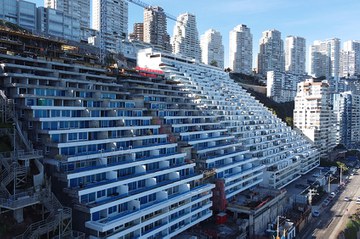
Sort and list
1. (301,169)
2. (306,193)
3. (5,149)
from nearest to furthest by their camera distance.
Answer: (5,149) < (306,193) < (301,169)

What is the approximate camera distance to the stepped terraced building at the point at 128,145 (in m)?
46.0

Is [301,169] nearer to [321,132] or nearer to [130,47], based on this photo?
[321,132]

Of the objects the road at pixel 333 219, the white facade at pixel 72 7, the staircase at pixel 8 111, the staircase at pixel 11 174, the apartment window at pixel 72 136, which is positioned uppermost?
the white facade at pixel 72 7

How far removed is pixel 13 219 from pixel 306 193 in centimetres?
8152

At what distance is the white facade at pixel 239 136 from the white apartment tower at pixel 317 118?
20.5m

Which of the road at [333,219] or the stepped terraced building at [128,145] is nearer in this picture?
the stepped terraced building at [128,145]

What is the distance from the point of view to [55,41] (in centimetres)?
7181

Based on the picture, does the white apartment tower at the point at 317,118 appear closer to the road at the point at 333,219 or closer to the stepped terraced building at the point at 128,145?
the road at the point at 333,219

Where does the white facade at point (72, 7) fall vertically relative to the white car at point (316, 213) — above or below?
above

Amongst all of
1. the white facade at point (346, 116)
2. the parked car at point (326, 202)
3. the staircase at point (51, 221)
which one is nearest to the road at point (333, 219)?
the parked car at point (326, 202)

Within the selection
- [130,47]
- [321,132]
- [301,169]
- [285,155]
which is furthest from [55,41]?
[321,132]

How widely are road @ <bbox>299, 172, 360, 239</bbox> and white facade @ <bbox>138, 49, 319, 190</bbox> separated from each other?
14336mm

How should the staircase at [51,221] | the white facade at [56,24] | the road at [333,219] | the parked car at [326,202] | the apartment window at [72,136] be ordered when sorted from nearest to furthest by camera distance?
the staircase at [51,221] → the apartment window at [72,136] → the road at [333,219] → the parked car at [326,202] → the white facade at [56,24]

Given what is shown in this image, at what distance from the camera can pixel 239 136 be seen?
317 ft
